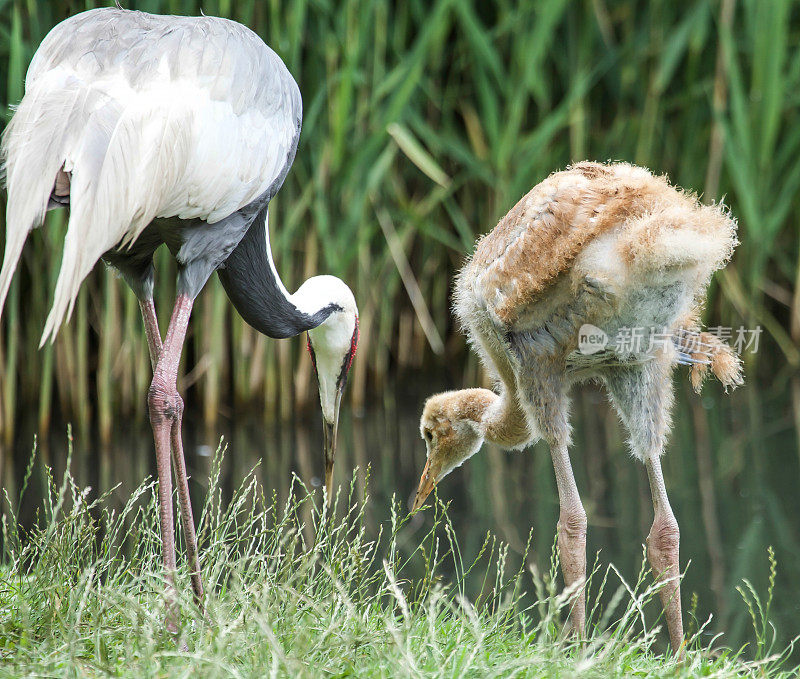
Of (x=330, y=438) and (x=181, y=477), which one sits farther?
(x=330, y=438)

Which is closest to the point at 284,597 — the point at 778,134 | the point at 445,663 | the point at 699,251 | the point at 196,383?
the point at 445,663

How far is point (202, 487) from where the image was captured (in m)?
5.14

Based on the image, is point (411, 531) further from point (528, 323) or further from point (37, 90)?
point (37, 90)

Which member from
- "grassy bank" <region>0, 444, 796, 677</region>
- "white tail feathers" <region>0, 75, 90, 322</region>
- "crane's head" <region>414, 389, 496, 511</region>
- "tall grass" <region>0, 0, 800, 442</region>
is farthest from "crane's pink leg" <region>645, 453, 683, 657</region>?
"tall grass" <region>0, 0, 800, 442</region>

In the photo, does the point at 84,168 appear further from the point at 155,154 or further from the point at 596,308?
the point at 596,308

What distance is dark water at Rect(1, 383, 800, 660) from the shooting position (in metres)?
4.24

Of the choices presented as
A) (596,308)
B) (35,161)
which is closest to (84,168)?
(35,161)

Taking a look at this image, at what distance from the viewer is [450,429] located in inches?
147

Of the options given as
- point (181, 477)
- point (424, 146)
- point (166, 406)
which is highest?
point (424, 146)

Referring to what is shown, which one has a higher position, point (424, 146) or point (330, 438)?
point (424, 146)

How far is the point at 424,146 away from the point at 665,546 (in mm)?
3852

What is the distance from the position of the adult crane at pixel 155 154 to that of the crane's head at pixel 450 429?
3.01 ft

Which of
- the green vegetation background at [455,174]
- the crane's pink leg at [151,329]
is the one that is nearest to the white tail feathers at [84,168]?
the crane's pink leg at [151,329]

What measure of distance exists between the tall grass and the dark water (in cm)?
24
